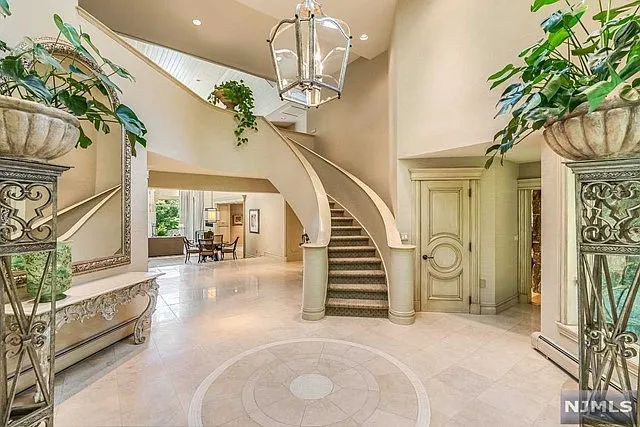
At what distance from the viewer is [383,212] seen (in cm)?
509

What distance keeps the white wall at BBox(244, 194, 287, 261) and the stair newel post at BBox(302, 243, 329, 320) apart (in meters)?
5.82

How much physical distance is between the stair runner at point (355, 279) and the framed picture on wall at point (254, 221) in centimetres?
661

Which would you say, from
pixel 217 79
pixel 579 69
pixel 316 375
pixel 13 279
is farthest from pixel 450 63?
pixel 217 79

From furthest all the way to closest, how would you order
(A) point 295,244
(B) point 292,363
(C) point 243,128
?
1. (A) point 295,244
2. (C) point 243,128
3. (B) point 292,363

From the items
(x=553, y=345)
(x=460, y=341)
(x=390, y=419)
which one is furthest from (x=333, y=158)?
(x=390, y=419)

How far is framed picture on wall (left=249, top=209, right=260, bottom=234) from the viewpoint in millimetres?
12047

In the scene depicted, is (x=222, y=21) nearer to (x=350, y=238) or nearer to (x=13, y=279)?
(x=350, y=238)

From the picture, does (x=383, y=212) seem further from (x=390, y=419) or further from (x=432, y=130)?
(x=390, y=419)

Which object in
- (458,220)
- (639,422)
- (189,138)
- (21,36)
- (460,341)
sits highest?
(21,36)

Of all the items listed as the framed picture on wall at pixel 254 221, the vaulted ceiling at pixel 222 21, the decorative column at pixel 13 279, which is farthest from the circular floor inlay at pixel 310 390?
the framed picture on wall at pixel 254 221

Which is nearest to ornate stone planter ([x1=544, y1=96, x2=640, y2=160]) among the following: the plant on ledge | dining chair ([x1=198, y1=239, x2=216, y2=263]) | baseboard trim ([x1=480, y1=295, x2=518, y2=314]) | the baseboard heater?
the baseboard heater

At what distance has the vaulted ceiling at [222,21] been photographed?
5.18 meters

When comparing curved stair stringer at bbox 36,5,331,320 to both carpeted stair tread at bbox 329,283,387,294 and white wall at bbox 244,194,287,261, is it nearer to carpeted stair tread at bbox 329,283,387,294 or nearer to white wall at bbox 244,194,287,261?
carpeted stair tread at bbox 329,283,387,294

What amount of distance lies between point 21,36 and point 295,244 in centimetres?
842
